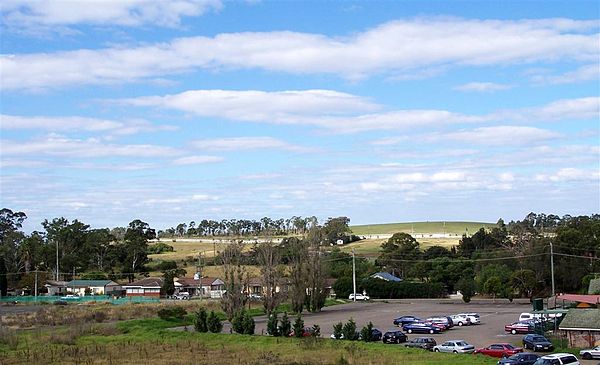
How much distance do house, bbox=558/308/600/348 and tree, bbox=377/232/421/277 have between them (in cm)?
6346

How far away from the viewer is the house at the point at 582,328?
3744 cm

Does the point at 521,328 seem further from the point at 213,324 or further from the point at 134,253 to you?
the point at 134,253

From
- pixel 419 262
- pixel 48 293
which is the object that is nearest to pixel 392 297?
pixel 419 262

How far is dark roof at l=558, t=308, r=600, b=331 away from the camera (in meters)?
37.6

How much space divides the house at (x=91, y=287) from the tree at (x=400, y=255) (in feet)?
125

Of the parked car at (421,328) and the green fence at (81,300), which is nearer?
the parked car at (421,328)

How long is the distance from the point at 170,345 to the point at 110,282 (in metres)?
58.8

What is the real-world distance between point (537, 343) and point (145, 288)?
2508 inches

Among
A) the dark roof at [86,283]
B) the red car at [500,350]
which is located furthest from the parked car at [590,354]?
the dark roof at [86,283]

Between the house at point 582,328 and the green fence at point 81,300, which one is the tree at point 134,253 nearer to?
the green fence at point 81,300

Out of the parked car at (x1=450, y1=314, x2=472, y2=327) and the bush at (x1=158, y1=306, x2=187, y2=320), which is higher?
the bush at (x1=158, y1=306, x2=187, y2=320)

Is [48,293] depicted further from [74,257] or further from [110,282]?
[74,257]

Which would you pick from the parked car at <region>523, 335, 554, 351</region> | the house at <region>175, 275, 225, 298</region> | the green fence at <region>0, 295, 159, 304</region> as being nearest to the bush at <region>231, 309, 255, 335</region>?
the parked car at <region>523, 335, 554, 351</region>

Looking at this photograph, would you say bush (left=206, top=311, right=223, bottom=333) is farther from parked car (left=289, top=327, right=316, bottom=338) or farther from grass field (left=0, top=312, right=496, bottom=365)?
parked car (left=289, top=327, right=316, bottom=338)
